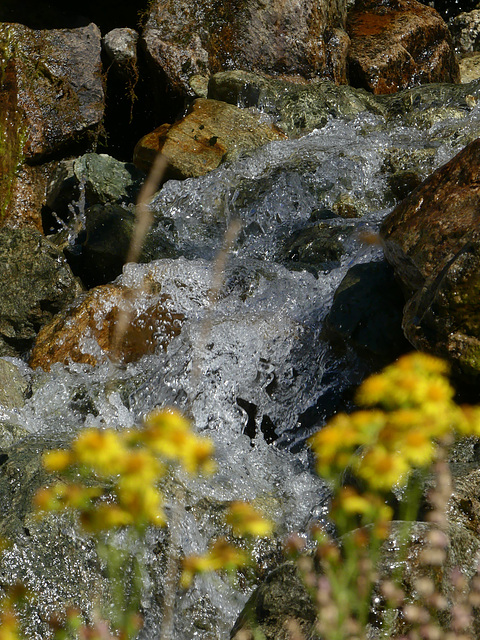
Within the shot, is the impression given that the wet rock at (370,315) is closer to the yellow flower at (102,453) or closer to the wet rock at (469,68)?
the yellow flower at (102,453)

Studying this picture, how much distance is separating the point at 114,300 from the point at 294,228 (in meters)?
1.67

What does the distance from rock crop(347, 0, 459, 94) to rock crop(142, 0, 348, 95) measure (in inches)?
13.2

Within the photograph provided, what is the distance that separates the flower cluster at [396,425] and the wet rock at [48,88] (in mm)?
6810

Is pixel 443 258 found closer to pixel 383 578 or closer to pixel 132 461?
pixel 383 578

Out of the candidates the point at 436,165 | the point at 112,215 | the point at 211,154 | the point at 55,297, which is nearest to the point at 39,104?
the point at 211,154

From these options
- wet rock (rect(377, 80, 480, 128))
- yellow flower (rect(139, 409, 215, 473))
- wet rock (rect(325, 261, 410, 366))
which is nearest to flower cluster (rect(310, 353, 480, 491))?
yellow flower (rect(139, 409, 215, 473))

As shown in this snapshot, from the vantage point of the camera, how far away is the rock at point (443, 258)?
2.73m

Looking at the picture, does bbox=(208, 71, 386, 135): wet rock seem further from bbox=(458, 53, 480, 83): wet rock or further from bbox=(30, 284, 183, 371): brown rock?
bbox=(30, 284, 183, 371): brown rock

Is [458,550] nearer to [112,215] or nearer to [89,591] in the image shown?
[89,591]

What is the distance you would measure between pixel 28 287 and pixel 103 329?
30.9 inches

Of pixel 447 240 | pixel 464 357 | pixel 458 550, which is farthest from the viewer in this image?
pixel 447 240

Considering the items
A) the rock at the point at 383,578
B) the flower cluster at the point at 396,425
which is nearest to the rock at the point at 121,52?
the rock at the point at 383,578

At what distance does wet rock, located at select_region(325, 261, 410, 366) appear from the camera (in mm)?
3582

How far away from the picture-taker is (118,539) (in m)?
2.39
